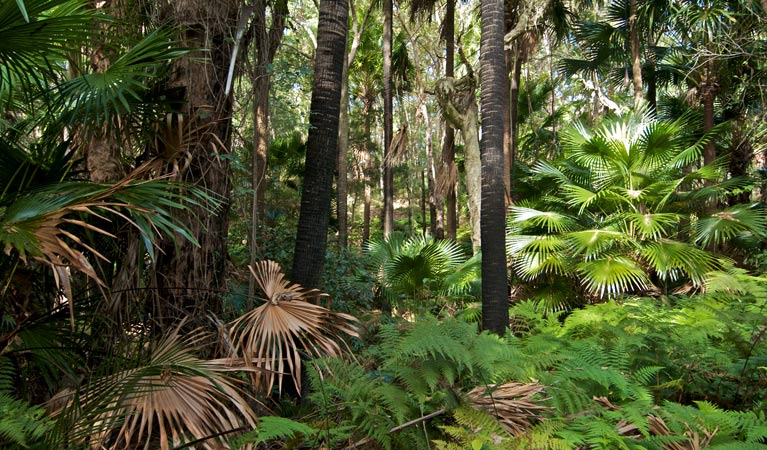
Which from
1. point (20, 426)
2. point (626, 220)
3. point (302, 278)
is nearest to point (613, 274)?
point (626, 220)

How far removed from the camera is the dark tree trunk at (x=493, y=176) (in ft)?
17.2

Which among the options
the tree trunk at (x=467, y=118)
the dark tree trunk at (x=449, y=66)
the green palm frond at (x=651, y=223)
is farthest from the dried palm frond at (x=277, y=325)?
the dark tree trunk at (x=449, y=66)

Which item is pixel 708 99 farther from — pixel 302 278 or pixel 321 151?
pixel 302 278

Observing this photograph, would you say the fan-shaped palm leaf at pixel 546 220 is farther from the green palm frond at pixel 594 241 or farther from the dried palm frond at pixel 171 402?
the dried palm frond at pixel 171 402

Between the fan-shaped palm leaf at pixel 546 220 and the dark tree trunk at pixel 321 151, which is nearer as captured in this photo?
the dark tree trunk at pixel 321 151

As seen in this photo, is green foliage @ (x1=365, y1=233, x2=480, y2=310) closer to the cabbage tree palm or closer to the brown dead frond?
the cabbage tree palm

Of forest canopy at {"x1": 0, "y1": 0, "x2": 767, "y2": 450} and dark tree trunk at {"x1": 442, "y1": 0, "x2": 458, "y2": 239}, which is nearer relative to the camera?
forest canopy at {"x1": 0, "y1": 0, "x2": 767, "y2": 450}

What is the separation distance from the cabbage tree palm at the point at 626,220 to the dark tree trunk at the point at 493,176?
2.30 metres

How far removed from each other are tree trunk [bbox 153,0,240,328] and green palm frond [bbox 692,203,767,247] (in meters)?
6.84

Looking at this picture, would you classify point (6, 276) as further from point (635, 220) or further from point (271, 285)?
point (635, 220)

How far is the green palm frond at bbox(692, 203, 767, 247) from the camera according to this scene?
716 cm

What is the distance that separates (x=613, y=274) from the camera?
6.80m

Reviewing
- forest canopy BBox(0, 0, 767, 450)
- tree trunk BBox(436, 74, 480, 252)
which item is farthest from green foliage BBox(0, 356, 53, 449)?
tree trunk BBox(436, 74, 480, 252)

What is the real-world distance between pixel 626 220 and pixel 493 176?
3.60 metres
